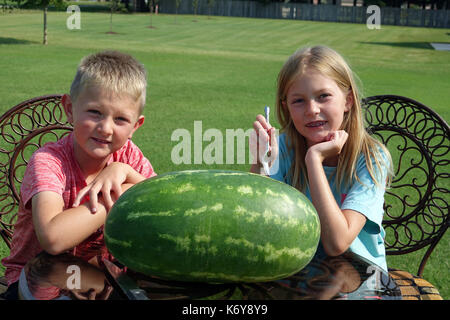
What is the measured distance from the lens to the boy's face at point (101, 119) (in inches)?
101

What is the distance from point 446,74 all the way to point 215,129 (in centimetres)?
1572

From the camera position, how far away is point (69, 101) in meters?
2.84

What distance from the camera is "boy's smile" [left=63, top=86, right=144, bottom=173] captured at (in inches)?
101

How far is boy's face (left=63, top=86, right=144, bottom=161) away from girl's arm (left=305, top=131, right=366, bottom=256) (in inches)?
35.7

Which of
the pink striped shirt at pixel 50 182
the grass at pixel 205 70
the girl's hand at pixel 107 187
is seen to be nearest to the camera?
the girl's hand at pixel 107 187

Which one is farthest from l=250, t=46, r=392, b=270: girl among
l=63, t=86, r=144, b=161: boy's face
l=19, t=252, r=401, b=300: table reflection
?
l=63, t=86, r=144, b=161: boy's face

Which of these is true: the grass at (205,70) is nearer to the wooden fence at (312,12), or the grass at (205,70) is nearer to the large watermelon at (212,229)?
the large watermelon at (212,229)

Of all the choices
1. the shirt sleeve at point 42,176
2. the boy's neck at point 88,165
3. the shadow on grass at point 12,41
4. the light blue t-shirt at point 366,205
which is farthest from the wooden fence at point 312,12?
the shirt sleeve at point 42,176

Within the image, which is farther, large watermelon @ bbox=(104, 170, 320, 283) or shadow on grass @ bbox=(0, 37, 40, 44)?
shadow on grass @ bbox=(0, 37, 40, 44)

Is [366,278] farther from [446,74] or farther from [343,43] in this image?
[343,43]

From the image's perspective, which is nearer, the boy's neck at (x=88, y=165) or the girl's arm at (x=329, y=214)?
the girl's arm at (x=329, y=214)

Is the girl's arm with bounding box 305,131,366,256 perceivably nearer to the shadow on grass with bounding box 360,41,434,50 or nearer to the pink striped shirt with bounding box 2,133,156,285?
the pink striped shirt with bounding box 2,133,156,285

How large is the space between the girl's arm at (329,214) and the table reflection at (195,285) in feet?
0.51
